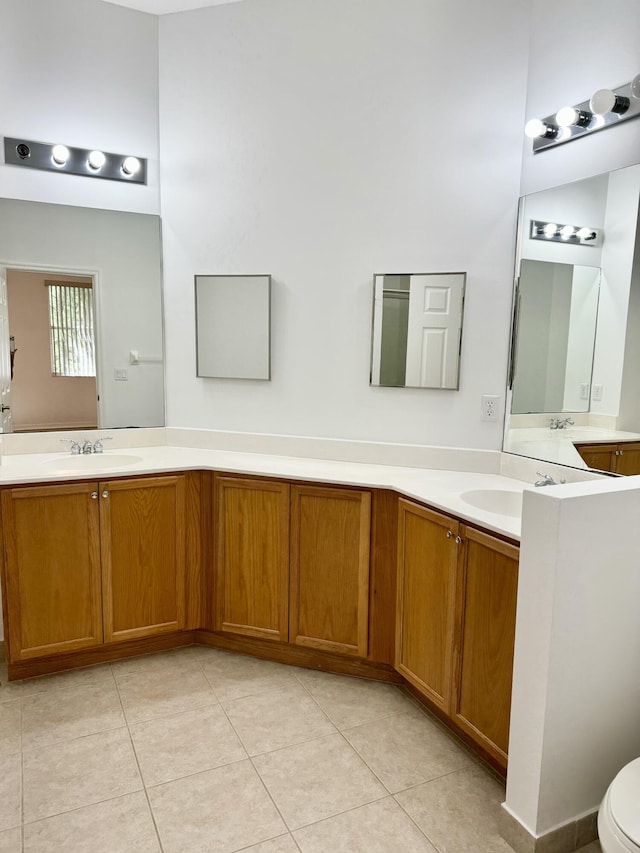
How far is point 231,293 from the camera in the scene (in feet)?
9.60

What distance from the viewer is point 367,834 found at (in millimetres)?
1719

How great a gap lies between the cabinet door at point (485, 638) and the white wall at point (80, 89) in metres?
2.33

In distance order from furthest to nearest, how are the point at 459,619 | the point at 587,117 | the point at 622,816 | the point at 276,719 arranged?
the point at 276,719
the point at 587,117
the point at 459,619
the point at 622,816

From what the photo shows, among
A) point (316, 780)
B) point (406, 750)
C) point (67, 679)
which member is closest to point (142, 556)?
point (67, 679)

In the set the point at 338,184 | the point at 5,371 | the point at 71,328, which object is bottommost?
the point at 5,371

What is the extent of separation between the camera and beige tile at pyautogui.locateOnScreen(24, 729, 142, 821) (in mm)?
1816

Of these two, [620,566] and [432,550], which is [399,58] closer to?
[432,550]

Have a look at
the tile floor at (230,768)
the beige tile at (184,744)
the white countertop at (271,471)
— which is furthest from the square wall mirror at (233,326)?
Answer: the beige tile at (184,744)

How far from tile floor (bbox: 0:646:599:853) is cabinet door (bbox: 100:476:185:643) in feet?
0.73

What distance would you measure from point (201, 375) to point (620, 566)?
82.4 inches

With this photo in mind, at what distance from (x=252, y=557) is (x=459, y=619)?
981 millimetres

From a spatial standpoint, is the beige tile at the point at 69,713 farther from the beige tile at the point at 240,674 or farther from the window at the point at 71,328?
the window at the point at 71,328

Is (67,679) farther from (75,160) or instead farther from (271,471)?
(75,160)

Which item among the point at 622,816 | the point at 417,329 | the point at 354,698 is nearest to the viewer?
the point at 622,816
